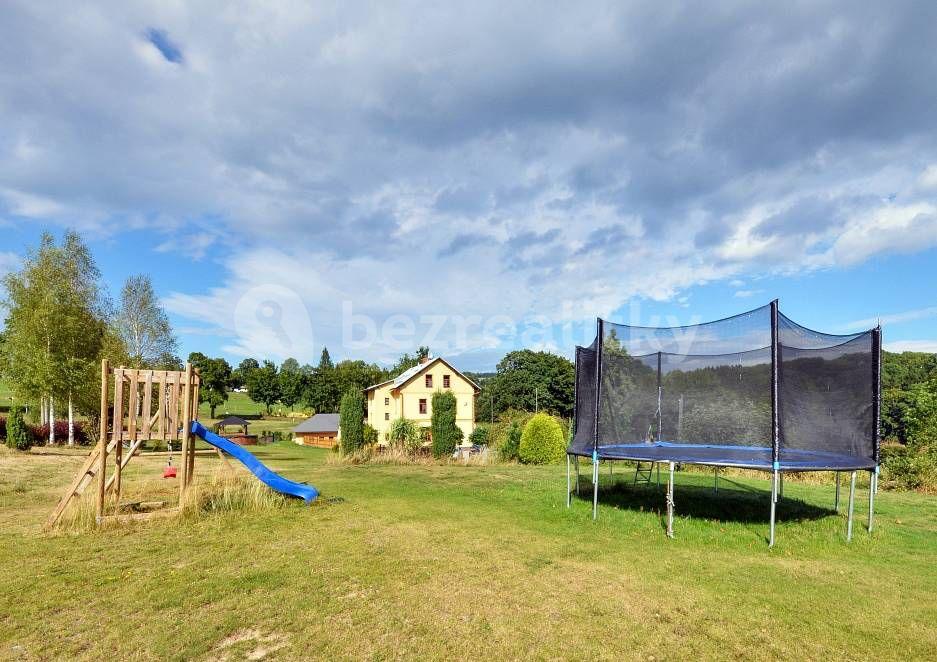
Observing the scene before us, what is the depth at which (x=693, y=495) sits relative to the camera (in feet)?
37.1

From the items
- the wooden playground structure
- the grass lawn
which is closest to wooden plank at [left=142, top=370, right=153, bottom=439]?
the wooden playground structure

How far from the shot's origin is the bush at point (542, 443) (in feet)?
64.5

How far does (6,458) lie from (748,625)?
22401 millimetres

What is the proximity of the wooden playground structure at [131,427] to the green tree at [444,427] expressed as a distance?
43.3ft

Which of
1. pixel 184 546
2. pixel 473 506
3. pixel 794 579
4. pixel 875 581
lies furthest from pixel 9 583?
pixel 875 581

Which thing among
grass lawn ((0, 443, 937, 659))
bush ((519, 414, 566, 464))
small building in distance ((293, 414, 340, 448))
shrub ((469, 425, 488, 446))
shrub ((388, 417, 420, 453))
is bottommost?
small building in distance ((293, 414, 340, 448))

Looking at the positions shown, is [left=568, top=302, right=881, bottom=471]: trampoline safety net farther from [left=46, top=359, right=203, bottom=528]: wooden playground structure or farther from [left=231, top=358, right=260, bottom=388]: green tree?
[left=231, top=358, right=260, bottom=388]: green tree

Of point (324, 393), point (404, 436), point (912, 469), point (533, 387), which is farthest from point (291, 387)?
point (912, 469)

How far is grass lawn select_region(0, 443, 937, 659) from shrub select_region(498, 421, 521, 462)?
1137 centimetres

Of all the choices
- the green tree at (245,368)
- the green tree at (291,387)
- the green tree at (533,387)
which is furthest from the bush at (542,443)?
the green tree at (245,368)

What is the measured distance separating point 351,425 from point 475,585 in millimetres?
17878

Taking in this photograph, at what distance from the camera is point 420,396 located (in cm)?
3409

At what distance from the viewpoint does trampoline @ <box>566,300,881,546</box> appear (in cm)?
762

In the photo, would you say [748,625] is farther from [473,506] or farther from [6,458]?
[6,458]
